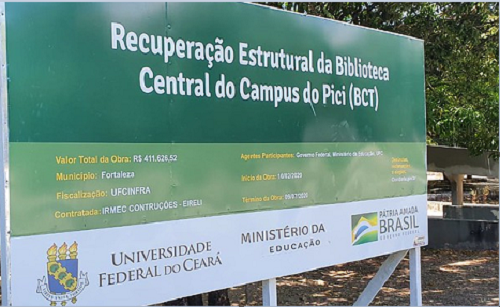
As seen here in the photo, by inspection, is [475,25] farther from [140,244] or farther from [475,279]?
[140,244]

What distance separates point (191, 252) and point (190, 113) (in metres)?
0.88

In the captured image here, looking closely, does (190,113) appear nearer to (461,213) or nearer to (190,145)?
(190,145)

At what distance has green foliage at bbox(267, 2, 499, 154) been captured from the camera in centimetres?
880

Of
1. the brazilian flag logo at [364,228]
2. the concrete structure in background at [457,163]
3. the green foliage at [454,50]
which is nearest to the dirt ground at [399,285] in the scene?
the green foliage at [454,50]

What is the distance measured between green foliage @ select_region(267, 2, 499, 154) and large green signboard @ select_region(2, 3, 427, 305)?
3633 millimetres

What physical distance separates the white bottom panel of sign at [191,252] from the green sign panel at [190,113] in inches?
3.3

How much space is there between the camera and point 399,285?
9648 millimetres

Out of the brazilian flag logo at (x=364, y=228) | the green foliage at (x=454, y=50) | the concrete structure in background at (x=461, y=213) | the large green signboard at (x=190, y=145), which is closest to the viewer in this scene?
the large green signboard at (x=190, y=145)

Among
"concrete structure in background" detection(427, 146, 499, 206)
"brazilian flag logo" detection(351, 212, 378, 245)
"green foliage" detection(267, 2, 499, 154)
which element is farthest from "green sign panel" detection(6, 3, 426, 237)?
"concrete structure in background" detection(427, 146, 499, 206)

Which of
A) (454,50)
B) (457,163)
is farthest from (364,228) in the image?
(457,163)

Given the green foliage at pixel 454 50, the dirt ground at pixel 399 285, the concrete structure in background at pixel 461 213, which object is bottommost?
the dirt ground at pixel 399 285

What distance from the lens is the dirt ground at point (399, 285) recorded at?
8602 millimetres

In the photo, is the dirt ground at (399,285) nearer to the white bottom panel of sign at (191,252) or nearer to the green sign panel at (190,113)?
the white bottom panel of sign at (191,252)

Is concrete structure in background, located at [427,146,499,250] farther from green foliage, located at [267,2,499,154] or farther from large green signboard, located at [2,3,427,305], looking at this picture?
large green signboard, located at [2,3,427,305]
